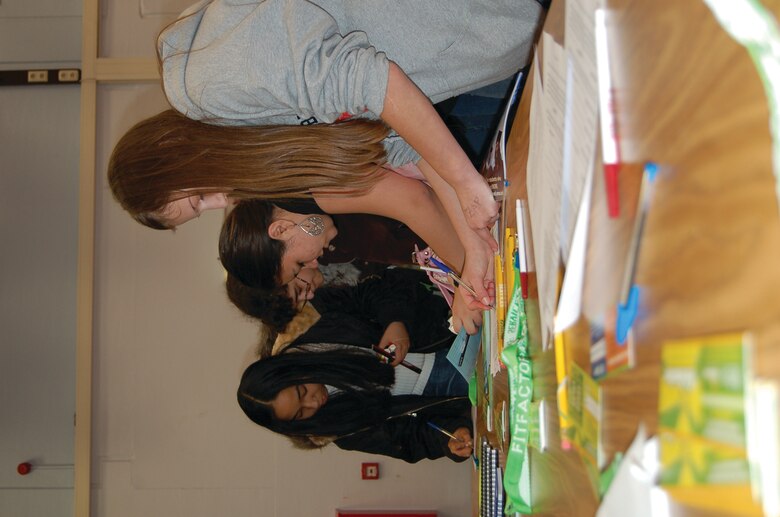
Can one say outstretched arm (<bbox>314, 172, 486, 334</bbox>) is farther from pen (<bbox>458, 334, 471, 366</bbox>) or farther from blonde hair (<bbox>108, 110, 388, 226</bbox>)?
pen (<bbox>458, 334, 471, 366</bbox>)

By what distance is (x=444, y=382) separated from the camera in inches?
74.8

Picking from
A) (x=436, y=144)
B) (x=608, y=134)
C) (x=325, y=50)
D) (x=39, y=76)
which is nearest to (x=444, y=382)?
(x=436, y=144)

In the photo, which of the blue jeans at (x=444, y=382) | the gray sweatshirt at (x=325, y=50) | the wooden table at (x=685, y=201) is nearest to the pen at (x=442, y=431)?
the blue jeans at (x=444, y=382)

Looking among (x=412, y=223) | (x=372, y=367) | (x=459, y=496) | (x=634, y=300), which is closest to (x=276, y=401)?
(x=372, y=367)

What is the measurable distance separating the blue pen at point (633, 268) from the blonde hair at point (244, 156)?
0.71 meters

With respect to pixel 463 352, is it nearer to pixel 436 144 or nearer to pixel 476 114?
pixel 476 114

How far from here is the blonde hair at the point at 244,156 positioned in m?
1.05

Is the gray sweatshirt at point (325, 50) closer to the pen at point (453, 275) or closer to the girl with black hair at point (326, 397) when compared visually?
the pen at point (453, 275)

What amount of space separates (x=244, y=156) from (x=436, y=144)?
1.08 feet

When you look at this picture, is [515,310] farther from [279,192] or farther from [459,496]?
[459,496]

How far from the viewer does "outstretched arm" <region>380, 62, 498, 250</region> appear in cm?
90

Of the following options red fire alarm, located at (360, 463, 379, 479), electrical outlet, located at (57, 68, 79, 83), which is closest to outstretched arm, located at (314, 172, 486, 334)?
red fire alarm, located at (360, 463, 379, 479)

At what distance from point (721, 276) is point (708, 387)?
0.06m

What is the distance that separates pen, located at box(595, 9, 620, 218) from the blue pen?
38 mm
